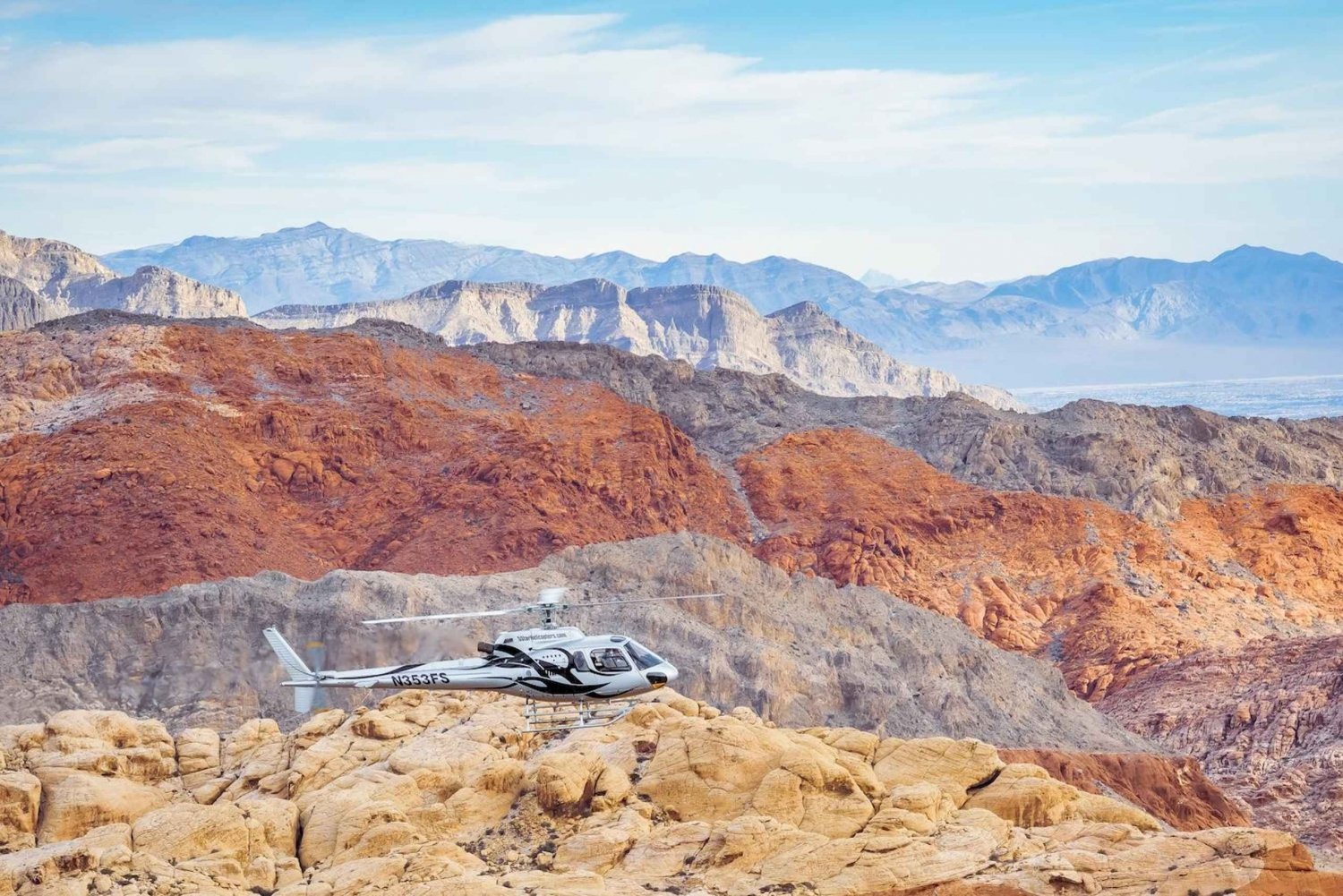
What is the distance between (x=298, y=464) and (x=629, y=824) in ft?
181

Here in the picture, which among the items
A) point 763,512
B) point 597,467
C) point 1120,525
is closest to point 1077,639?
point 1120,525

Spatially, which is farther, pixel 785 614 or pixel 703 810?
pixel 785 614

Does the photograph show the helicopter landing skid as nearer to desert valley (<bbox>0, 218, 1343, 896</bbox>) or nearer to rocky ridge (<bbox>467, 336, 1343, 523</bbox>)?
desert valley (<bbox>0, 218, 1343, 896</bbox>)

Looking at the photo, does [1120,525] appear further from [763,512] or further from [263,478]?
[263,478]

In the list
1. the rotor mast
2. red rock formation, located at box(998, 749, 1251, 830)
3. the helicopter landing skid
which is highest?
the rotor mast

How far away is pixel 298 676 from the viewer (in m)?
39.8

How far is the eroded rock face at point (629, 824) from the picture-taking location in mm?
29984

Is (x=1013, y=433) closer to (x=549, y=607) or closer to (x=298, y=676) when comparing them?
(x=549, y=607)

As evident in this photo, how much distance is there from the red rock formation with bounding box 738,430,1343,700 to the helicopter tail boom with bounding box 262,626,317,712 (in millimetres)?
45927

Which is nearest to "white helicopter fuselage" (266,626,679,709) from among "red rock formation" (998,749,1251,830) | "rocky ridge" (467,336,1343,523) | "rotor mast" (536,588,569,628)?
"rotor mast" (536,588,569,628)

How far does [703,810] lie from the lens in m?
34.3

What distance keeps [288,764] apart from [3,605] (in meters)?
36.7

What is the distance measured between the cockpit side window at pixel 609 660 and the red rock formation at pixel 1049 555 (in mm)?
44464

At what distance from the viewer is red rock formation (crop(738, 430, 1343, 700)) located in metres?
82.2
